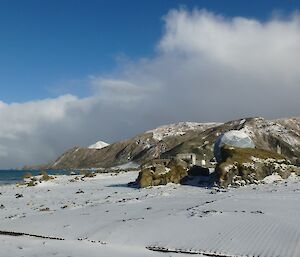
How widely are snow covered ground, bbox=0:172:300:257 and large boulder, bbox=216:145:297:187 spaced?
5.37 m

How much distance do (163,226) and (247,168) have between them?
17.7 m

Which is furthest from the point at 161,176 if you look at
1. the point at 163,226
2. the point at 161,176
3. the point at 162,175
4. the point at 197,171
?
the point at 163,226

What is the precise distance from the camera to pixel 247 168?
115 feet

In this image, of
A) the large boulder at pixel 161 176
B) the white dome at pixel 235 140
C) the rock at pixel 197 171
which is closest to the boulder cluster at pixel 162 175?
the large boulder at pixel 161 176

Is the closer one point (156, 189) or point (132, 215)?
point (132, 215)

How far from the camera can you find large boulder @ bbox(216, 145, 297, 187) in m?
34.3

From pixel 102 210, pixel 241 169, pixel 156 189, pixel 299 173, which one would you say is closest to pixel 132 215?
pixel 102 210

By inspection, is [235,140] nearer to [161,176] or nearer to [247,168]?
[161,176]

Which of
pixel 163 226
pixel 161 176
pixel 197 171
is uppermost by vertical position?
pixel 197 171

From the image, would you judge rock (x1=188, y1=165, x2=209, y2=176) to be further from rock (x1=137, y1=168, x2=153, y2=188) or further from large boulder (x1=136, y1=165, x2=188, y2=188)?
rock (x1=137, y1=168, x2=153, y2=188)

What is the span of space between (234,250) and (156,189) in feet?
63.6

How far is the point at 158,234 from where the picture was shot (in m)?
17.9

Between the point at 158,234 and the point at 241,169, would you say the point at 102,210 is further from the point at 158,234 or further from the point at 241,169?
the point at 241,169

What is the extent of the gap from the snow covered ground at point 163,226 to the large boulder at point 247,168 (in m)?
5.37
